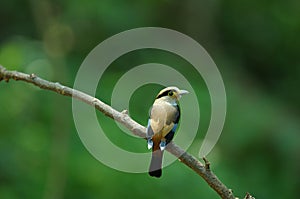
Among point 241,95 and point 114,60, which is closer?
point 241,95

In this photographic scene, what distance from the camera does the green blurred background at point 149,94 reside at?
4.95 meters

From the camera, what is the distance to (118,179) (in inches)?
194

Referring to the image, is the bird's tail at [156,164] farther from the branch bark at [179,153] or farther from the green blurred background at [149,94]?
the green blurred background at [149,94]

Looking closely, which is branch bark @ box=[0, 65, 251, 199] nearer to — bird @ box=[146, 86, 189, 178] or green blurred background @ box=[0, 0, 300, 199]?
bird @ box=[146, 86, 189, 178]

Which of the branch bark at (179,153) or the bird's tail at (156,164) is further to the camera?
the bird's tail at (156,164)

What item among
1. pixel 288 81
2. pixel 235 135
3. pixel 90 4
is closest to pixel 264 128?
pixel 235 135

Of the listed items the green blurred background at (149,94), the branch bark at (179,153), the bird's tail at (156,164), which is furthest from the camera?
the green blurred background at (149,94)

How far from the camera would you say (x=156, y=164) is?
5.78 feet

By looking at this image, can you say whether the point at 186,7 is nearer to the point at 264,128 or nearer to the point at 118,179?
the point at 264,128

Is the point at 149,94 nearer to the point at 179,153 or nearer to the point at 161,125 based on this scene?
the point at 161,125

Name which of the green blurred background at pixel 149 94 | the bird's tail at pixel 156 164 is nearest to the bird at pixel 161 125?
the bird's tail at pixel 156 164

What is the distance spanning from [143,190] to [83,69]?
4.98 ft

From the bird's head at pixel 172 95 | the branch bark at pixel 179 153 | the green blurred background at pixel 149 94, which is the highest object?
the green blurred background at pixel 149 94

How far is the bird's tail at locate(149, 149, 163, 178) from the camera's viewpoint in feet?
5.64
